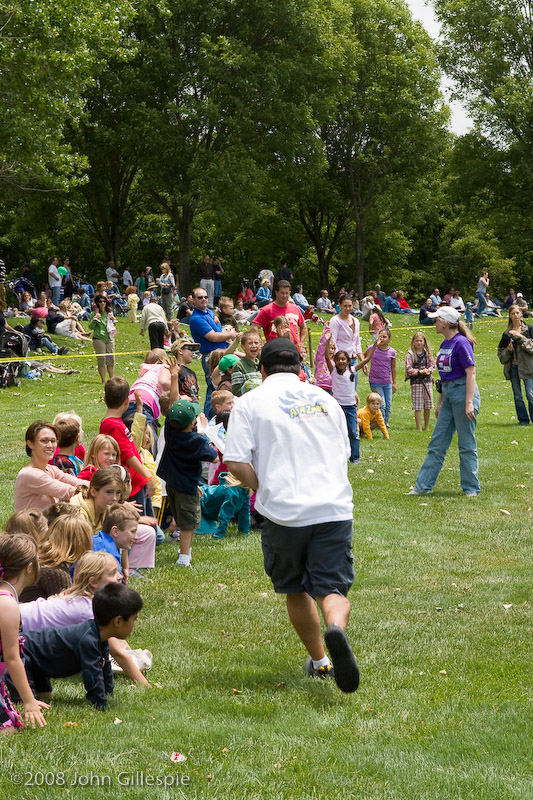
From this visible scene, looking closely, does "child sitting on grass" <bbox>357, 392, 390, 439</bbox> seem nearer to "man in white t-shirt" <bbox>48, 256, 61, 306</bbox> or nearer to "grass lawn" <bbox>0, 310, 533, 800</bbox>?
"grass lawn" <bbox>0, 310, 533, 800</bbox>

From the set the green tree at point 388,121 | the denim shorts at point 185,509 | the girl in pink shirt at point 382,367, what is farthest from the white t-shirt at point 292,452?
the green tree at point 388,121

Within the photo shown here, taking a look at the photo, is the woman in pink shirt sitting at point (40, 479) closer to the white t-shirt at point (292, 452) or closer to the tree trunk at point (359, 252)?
the white t-shirt at point (292, 452)

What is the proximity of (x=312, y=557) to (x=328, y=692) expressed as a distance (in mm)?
763

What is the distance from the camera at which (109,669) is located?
5.24 metres

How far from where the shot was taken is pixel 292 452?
5.19 meters

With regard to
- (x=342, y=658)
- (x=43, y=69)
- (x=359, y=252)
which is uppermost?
(x=43, y=69)

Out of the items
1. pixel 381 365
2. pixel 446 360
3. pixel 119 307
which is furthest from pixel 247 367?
pixel 119 307

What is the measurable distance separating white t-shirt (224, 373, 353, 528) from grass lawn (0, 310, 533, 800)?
1038mm

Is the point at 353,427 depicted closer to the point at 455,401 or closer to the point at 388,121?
the point at 455,401

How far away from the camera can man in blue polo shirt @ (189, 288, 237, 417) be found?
1246 centimetres

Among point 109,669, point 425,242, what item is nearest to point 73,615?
point 109,669

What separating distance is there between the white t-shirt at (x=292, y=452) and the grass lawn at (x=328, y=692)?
3.40 feet

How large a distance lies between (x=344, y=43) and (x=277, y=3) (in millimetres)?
5640

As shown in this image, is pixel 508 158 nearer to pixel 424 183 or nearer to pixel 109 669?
pixel 424 183
